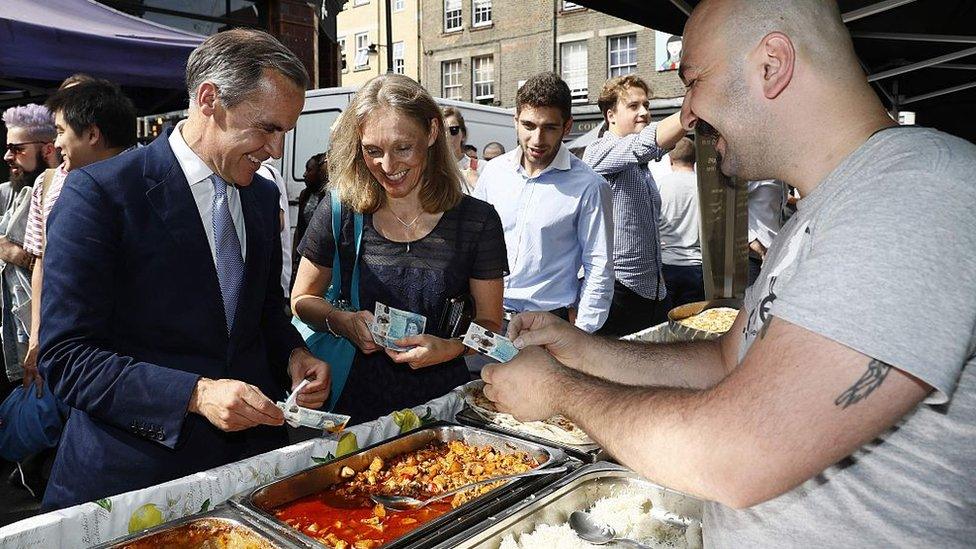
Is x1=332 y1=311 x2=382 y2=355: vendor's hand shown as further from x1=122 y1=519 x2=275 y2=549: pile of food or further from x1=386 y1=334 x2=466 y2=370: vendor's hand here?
x1=122 y1=519 x2=275 y2=549: pile of food

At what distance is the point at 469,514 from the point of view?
164 centimetres

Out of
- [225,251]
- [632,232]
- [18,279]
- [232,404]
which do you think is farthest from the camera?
[632,232]

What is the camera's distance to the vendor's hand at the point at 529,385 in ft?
4.56

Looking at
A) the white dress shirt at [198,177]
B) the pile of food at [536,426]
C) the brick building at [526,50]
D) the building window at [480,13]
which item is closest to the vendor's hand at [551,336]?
the pile of food at [536,426]

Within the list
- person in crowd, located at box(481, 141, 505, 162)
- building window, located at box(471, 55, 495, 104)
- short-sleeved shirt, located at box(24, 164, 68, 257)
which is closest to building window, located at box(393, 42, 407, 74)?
building window, located at box(471, 55, 495, 104)

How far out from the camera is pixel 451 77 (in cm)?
2662

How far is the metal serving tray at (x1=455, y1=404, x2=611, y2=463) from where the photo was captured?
204 cm

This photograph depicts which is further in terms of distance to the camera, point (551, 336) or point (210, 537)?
point (551, 336)

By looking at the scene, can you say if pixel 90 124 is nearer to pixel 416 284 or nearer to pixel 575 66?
pixel 416 284

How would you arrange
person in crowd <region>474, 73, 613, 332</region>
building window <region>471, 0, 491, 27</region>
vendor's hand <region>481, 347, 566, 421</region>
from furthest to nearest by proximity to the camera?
1. building window <region>471, 0, 491, 27</region>
2. person in crowd <region>474, 73, 613, 332</region>
3. vendor's hand <region>481, 347, 566, 421</region>

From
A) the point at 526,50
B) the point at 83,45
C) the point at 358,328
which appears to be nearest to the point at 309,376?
A: the point at 358,328

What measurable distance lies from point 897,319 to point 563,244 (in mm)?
2901

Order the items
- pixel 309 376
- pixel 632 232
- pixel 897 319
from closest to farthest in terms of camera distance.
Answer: pixel 897 319 < pixel 309 376 < pixel 632 232

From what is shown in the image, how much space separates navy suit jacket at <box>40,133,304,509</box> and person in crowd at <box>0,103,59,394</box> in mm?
2880
